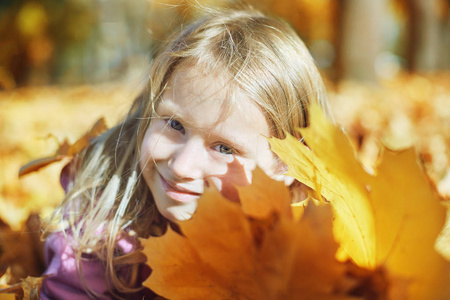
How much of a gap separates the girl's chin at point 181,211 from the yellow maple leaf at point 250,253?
10.1 inches

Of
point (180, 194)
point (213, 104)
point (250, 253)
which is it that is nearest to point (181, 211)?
point (180, 194)

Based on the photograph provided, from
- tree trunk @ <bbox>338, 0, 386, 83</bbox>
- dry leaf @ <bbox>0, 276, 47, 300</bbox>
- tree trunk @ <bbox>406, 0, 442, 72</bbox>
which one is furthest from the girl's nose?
tree trunk @ <bbox>406, 0, 442, 72</bbox>

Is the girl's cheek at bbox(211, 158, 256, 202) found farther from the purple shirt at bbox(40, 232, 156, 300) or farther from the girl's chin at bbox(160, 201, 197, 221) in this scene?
the purple shirt at bbox(40, 232, 156, 300)

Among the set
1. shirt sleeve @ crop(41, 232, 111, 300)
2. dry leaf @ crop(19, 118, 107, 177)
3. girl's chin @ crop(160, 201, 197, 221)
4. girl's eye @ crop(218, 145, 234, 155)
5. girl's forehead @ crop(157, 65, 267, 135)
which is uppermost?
girl's forehead @ crop(157, 65, 267, 135)

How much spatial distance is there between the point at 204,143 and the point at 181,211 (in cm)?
17

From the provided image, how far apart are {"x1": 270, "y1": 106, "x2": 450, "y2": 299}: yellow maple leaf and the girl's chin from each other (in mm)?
327

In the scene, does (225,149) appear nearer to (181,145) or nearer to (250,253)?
(181,145)

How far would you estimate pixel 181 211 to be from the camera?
3.48 feet

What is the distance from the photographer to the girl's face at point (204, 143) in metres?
1.00

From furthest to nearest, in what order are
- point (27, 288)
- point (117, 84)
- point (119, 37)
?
point (119, 37) → point (117, 84) → point (27, 288)

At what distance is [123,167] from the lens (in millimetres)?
1312

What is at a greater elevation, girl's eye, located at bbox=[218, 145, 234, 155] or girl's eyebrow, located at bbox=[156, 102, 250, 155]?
girl's eyebrow, located at bbox=[156, 102, 250, 155]

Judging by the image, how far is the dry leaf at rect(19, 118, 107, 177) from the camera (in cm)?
132

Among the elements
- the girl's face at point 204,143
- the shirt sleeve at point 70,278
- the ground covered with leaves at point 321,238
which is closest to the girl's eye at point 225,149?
the girl's face at point 204,143
